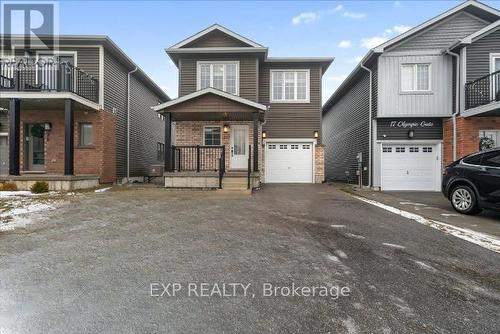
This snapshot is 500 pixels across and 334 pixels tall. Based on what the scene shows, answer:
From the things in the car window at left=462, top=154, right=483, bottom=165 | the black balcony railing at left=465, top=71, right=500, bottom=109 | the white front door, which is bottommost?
the car window at left=462, top=154, right=483, bottom=165

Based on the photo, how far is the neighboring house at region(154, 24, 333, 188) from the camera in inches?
545

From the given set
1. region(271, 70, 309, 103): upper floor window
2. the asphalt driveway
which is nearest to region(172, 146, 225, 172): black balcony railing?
region(271, 70, 309, 103): upper floor window

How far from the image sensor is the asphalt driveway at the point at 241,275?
2330 mm

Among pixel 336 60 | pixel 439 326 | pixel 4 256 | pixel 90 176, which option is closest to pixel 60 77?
pixel 90 176

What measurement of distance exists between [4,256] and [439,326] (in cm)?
482

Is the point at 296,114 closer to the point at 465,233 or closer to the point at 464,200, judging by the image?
the point at 464,200

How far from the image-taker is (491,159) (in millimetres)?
6598

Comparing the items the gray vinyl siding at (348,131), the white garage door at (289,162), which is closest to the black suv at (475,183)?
the gray vinyl siding at (348,131)

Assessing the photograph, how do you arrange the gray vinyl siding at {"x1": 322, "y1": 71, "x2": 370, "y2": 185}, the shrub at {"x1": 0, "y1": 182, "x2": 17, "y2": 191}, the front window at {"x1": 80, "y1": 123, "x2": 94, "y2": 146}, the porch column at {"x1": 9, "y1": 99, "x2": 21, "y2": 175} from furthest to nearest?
the gray vinyl siding at {"x1": 322, "y1": 71, "x2": 370, "y2": 185}
the front window at {"x1": 80, "y1": 123, "x2": 94, "y2": 146}
the porch column at {"x1": 9, "y1": 99, "x2": 21, "y2": 175}
the shrub at {"x1": 0, "y1": 182, "x2": 17, "y2": 191}

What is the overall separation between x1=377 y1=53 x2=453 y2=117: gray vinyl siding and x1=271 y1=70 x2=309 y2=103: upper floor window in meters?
3.71

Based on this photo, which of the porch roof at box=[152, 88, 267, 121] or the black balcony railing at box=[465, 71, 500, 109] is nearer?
the black balcony railing at box=[465, 71, 500, 109]

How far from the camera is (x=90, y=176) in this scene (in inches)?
466

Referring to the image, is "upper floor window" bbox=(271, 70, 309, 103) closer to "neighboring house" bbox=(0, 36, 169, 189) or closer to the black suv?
"neighboring house" bbox=(0, 36, 169, 189)

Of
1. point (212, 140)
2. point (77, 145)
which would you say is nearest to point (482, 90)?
point (212, 140)
